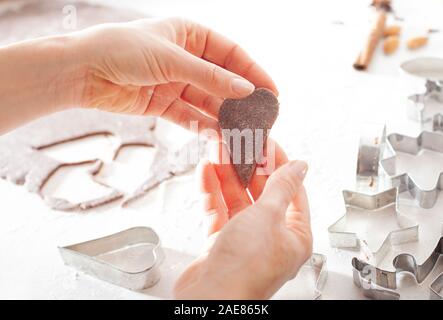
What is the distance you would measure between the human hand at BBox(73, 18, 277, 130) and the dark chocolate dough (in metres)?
0.04

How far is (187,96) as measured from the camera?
1129mm

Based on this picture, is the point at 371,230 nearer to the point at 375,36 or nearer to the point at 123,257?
the point at 123,257

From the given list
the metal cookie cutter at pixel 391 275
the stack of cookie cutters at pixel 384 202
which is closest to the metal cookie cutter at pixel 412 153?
the stack of cookie cutters at pixel 384 202

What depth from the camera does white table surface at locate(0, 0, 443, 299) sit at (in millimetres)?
1006

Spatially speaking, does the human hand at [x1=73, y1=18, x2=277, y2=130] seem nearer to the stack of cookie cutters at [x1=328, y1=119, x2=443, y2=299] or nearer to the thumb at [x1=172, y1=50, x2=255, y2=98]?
the thumb at [x1=172, y1=50, x2=255, y2=98]

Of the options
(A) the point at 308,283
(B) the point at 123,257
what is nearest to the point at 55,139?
(B) the point at 123,257

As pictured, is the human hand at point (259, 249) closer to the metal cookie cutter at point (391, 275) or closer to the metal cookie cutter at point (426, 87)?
the metal cookie cutter at point (391, 275)

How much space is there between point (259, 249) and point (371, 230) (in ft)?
1.12

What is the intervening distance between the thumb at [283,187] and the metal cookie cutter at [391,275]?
180 mm

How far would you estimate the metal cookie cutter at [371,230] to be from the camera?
38.9 inches

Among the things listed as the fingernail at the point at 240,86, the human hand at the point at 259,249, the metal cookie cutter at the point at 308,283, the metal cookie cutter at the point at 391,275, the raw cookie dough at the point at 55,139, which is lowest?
the metal cookie cutter at the point at 308,283

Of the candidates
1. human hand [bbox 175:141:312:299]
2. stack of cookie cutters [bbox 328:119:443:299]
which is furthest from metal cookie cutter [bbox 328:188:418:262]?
human hand [bbox 175:141:312:299]

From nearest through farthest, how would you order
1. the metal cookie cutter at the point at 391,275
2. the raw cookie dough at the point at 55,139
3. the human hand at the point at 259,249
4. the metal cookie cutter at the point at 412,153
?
the human hand at the point at 259,249
the metal cookie cutter at the point at 391,275
the metal cookie cutter at the point at 412,153
the raw cookie dough at the point at 55,139

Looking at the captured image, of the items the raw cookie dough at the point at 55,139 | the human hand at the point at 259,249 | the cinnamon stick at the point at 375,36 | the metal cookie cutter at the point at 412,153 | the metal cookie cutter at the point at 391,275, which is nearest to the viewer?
the human hand at the point at 259,249
